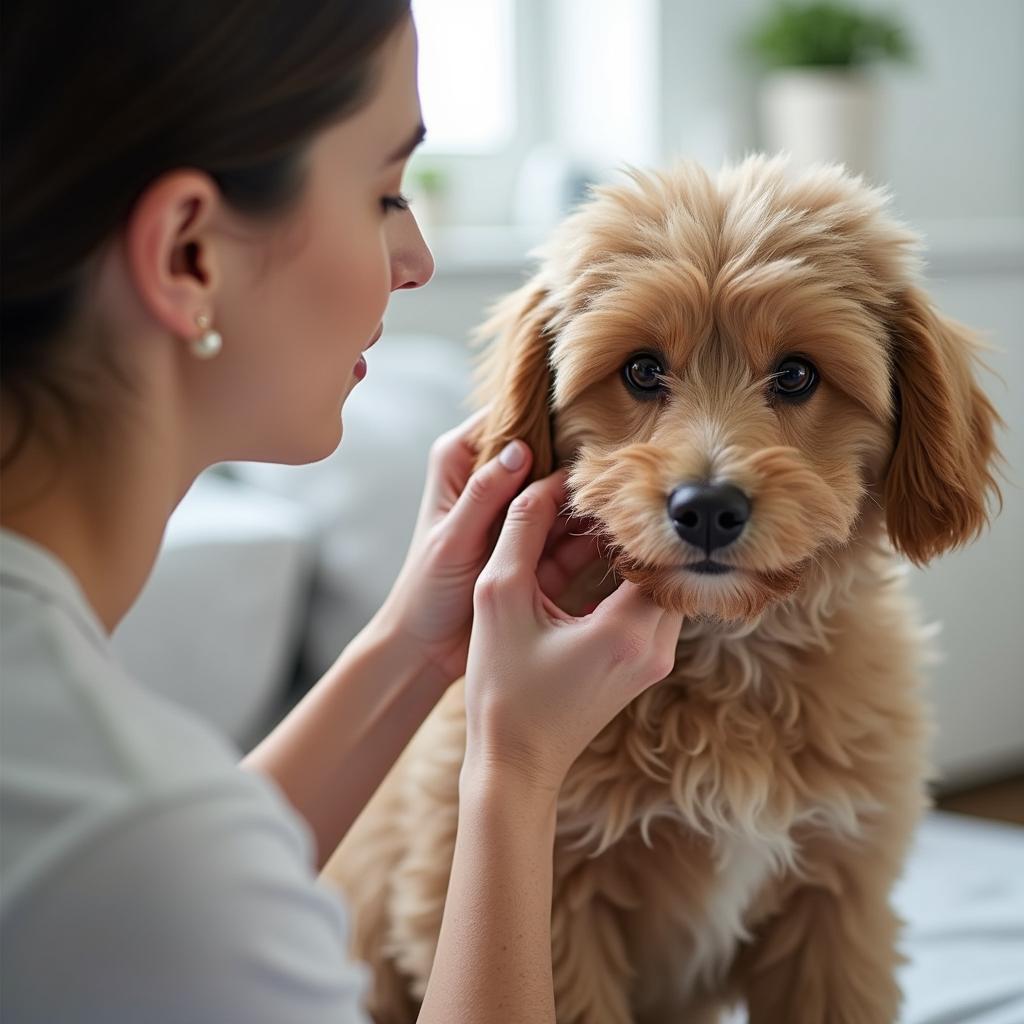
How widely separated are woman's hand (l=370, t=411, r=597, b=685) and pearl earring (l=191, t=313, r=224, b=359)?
1.50ft

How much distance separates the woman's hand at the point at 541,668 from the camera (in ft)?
3.68

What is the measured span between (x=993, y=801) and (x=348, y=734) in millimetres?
2607

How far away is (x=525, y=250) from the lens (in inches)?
121

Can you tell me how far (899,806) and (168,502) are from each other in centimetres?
85

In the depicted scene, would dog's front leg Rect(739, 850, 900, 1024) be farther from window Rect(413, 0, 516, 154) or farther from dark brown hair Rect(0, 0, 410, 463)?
window Rect(413, 0, 516, 154)

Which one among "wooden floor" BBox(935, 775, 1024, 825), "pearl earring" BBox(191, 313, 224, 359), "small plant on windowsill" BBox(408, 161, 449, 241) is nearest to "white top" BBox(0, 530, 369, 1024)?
"pearl earring" BBox(191, 313, 224, 359)

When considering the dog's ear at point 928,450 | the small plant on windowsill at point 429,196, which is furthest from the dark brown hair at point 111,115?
the small plant on windowsill at point 429,196

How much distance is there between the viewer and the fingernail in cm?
126

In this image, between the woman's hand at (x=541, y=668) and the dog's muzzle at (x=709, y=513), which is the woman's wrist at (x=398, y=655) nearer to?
the woman's hand at (x=541, y=668)

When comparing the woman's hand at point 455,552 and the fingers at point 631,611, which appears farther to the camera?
the woman's hand at point 455,552

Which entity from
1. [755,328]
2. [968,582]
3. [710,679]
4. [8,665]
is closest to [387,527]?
[710,679]

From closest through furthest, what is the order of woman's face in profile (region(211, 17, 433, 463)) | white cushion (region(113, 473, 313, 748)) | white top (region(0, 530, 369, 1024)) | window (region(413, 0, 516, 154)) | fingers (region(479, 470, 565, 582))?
white top (region(0, 530, 369, 1024)) < woman's face in profile (region(211, 17, 433, 463)) < fingers (region(479, 470, 565, 582)) < white cushion (region(113, 473, 313, 748)) < window (region(413, 0, 516, 154))

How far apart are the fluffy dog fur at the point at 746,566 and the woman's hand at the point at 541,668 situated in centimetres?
6

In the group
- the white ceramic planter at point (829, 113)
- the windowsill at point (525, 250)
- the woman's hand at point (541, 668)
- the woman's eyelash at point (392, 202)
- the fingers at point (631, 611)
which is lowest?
the windowsill at point (525, 250)
